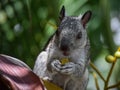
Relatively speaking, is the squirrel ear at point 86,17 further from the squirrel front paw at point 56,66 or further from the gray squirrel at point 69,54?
the squirrel front paw at point 56,66

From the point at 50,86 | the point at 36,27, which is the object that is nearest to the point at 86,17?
the point at 50,86

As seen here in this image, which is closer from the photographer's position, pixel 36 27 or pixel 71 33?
pixel 71 33

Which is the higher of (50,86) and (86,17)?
(86,17)

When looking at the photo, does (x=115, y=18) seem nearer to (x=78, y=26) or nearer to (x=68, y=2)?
(x=68, y=2)

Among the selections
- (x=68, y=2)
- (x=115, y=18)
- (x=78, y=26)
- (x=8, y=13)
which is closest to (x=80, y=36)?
(x=78, y=26)

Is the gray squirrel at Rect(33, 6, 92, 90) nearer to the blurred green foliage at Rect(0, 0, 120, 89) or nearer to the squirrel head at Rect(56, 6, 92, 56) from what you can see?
the squirrel head at Rect(56, 6, 92, 56)

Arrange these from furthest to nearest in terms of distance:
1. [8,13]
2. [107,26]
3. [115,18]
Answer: [115,18] → [8,13] → [107,26]

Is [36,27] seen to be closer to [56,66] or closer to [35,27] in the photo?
[35,27]
